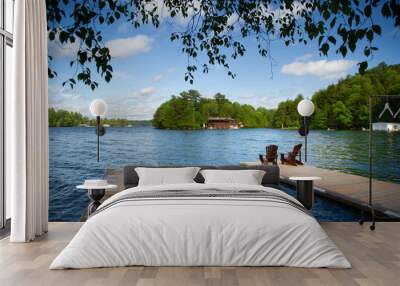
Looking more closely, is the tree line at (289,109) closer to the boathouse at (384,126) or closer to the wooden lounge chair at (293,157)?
the wooden lounge chair at (293,157)

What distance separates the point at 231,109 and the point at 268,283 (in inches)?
155

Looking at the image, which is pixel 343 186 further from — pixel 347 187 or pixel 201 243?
pixel 201 243

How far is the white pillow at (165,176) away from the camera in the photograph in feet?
18.8

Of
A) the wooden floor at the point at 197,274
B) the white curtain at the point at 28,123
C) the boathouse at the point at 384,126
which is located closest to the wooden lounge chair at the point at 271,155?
the boathouse at the point at 384,126

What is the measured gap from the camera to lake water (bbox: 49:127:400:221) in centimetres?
696

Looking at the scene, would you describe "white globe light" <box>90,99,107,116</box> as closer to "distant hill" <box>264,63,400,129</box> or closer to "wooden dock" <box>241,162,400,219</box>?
"wooden dock" <box>241,162,400,219</box>

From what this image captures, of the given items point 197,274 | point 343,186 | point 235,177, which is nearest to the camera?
point 197,274

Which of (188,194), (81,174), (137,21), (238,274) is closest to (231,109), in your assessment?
(137,21)

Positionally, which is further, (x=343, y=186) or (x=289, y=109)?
(x=289, y=109)

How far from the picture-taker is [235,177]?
569 centimetres

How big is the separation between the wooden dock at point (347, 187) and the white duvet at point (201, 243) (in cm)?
297

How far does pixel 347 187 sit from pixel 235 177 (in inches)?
80.5

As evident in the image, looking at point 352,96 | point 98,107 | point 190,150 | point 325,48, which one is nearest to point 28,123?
point 98,107

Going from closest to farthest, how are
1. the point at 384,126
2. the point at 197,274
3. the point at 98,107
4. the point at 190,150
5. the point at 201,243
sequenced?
1. the point at 197,274
2. the point at 201,243
3. the point at 384,126
4. the point at 98,107
5. the point at 190,150
